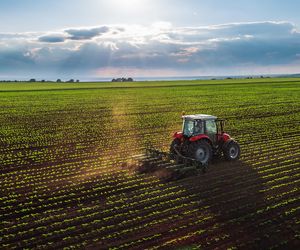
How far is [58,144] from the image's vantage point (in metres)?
22.0

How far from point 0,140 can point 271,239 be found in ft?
58.6

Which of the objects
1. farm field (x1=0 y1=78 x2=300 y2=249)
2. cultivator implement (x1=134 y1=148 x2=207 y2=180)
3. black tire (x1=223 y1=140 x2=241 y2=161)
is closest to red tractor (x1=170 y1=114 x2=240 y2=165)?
black tire (x1=223 y1=140 x2=241 y2=161)

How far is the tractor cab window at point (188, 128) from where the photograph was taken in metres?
16.1

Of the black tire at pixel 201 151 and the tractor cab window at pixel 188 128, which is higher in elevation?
the tractor cab window at pixel 188 128

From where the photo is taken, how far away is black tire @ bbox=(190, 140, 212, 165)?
50.5ft

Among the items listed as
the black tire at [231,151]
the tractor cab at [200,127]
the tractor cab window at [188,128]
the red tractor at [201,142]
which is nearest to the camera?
the red tractor at [201,142]

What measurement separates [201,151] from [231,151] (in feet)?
5.62

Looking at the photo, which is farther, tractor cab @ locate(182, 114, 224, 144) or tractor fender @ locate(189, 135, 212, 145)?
tractor cab @ locate(182, 114, 224, 144)

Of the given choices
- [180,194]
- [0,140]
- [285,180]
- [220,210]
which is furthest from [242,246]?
[0,140]

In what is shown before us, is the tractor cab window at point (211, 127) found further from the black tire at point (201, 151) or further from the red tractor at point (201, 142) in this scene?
the black tire at point (201, 151)

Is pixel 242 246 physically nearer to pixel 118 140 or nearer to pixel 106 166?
pixel 106 166

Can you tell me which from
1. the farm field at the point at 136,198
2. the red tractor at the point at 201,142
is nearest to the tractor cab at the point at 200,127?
the red tractor at the point at 201,142

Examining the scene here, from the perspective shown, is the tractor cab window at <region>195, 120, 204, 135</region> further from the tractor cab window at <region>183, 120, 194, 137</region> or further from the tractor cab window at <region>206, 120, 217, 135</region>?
the tractor cab window at <region>206, 120, 217, 135</region>

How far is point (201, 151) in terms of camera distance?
51.2ft
